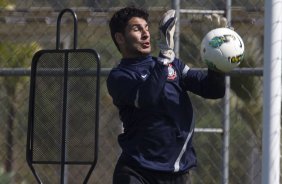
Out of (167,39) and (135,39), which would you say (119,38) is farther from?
(167,39)

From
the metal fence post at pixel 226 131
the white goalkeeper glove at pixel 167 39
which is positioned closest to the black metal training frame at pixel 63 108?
the white goalkeeper glove at pixel 167 39

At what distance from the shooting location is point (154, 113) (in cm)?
554

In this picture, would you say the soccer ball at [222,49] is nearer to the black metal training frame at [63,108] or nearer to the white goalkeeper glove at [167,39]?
the white goalkeeper glove at [167,39]

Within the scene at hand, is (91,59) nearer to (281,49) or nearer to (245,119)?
(281,49)

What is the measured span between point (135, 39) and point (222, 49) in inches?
22.2

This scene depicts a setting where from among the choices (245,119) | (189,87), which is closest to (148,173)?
(189,87)

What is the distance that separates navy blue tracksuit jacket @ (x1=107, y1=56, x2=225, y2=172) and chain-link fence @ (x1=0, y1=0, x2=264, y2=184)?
5.48 ft

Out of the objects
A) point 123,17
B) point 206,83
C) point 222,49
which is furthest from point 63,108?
point 222,49

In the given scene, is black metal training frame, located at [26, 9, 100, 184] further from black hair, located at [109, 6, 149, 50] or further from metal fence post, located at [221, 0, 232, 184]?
metal fence post, located at [221, 0, 232, 184]

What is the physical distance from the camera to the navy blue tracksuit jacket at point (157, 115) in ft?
18.2

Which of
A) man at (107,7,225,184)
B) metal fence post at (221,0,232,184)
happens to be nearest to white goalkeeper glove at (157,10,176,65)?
man at (107,7,225,184)

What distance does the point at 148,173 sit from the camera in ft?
18.3

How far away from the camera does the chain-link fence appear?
761 cm

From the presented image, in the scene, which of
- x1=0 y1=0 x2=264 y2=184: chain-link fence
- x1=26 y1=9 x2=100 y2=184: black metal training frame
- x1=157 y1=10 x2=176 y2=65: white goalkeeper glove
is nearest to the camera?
x1=157 y1=10 x2=176 y2=65: white goalkeeper glove
